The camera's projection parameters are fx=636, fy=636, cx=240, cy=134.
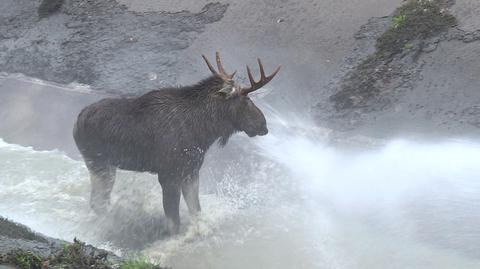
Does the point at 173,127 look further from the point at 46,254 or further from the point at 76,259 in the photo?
the point at 76,259

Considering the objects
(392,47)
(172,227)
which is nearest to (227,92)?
(172,227)

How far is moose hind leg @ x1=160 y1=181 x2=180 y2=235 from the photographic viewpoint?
313 inches

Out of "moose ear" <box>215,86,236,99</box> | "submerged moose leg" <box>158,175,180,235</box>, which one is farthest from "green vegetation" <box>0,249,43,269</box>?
"moose ear" <box>215,86,236,99</box>

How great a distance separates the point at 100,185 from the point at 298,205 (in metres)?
2.75

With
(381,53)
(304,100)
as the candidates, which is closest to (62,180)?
(304,100)

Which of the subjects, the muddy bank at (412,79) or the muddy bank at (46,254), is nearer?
the muddy bank at (46,254)

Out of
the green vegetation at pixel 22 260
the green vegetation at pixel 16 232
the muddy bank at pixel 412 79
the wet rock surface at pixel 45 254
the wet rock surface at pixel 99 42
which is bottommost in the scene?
the wet rock surface at pixel 99 42

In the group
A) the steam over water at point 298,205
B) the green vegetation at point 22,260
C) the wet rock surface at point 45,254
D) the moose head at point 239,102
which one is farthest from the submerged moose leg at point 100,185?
the green vegetation at point 22,260

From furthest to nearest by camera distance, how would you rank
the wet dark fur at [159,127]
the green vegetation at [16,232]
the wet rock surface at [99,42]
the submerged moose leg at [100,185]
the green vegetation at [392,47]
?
the wet rock surface at [99,42]
the green vegetation at [392,47]
the submerged moose leg at [100,185]
the wet dark fur at [159,127]
the green vegetation at [16,232]

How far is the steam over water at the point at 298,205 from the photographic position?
24.7ft

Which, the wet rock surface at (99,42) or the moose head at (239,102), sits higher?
the moose head at (239,102)

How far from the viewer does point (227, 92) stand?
26.3 feet

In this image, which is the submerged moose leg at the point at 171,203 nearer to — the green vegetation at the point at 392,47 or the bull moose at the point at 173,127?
the bull moose at the point at 173,127

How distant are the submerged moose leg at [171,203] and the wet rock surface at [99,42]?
451 centimetres
